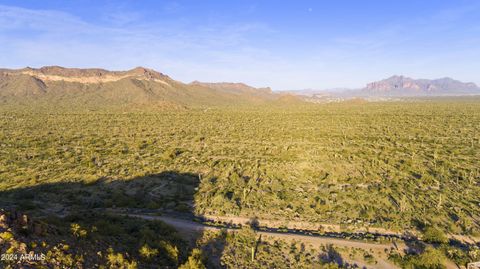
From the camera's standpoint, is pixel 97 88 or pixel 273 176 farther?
pixel 97 88

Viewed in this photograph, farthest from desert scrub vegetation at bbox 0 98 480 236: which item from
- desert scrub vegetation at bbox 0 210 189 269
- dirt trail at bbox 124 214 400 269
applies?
desert scrub vegetation at bbox 0 210 189 269

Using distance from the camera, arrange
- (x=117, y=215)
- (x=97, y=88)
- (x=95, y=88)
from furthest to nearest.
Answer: (x=97, y=88) → (x=95, y=88) → (x=117, y=215)

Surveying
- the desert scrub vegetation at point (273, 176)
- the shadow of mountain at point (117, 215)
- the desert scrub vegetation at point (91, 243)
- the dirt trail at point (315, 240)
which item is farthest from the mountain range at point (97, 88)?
the desert scrub vegetation at point (91, 243)

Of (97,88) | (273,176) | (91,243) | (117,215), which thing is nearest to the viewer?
(91,243)

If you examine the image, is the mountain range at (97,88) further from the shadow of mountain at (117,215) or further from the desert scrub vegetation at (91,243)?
the desert scrub vegetation at (91,243)

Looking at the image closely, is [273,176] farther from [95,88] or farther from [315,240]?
[95,88]

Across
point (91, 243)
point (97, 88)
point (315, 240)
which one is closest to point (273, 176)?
point (315, 240)
